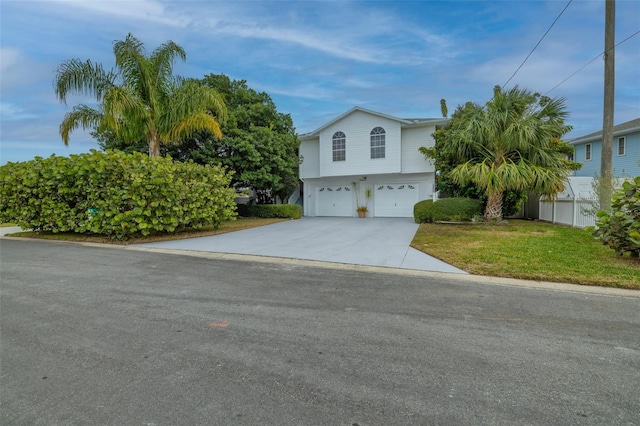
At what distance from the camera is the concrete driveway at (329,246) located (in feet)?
24.4

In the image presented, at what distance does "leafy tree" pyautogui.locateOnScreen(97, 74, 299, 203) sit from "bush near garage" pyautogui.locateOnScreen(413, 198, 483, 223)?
7.61 meters

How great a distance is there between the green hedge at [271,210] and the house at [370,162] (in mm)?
2871

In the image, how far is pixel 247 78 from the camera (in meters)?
19.5

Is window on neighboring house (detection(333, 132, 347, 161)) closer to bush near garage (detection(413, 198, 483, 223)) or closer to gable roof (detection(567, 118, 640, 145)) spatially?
bush near garage (detection(413, 198, 483, 223))

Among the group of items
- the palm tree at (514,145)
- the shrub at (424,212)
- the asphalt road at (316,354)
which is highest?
the palm tree at (514,145)

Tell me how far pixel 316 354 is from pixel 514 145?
12.6 metres

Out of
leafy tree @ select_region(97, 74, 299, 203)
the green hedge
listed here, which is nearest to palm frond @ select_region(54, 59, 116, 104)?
leafy tree @ select_region(97, 74, 299, 203)

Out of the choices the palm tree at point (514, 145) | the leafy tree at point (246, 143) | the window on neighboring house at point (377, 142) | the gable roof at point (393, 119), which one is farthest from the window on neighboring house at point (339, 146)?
the palm tree at point (514, 145)

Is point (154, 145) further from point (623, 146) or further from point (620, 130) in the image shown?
point (623, 146)

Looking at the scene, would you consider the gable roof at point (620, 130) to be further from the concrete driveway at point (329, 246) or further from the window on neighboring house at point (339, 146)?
the concrete driveway at point (329, 246)

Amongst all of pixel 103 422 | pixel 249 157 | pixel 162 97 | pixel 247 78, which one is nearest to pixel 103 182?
pixel 162 97

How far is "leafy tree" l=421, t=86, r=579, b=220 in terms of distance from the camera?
40.5ft

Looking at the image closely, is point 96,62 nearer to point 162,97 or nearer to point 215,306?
point 162,97

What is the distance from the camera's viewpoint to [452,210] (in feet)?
47.9
